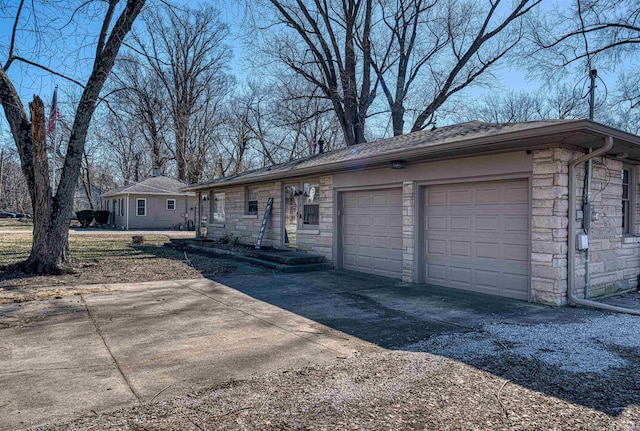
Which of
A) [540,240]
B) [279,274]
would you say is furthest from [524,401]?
[279,274]

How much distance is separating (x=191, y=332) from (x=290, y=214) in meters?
7.48

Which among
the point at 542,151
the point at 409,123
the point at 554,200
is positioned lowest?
the point at 554,200

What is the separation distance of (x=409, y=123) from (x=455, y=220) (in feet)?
50.9

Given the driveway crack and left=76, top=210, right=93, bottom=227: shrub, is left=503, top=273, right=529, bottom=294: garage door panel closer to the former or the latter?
the driveway crack

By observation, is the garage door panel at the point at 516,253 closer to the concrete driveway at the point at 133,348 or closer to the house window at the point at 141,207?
the concrete driveway at the point at 133,348

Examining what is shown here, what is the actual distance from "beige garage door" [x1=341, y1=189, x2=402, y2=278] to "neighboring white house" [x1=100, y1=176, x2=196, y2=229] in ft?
62.7

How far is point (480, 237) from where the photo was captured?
25.1 ft

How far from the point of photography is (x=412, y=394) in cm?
332

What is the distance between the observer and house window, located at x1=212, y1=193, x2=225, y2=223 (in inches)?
655

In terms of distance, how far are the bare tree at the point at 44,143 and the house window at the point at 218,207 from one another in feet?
24.7

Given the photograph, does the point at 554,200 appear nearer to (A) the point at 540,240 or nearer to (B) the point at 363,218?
(A) the point at 540,240

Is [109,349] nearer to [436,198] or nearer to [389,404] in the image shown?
[389,404]

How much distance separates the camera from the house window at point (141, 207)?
28253 mm

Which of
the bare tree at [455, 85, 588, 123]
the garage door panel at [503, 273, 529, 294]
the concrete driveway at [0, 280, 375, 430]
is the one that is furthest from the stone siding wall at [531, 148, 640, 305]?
the bare tree at [455, 85, 588, 123]
